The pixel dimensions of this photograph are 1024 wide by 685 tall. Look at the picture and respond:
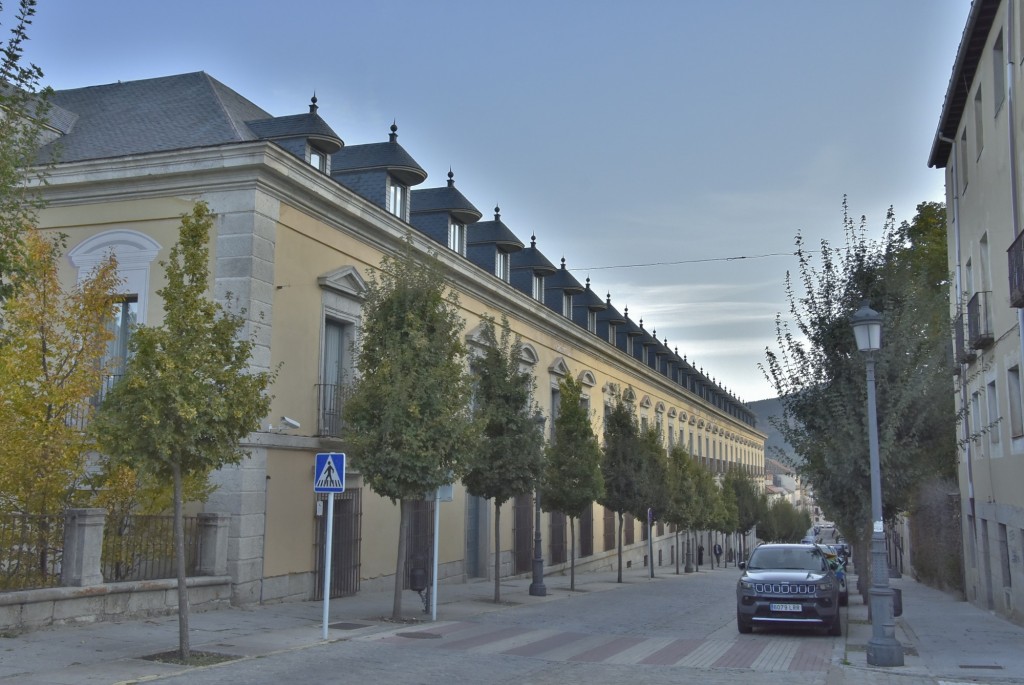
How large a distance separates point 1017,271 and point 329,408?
12996 millimetres

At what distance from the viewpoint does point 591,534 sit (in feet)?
129

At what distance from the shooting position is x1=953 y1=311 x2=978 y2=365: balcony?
20.4 metres

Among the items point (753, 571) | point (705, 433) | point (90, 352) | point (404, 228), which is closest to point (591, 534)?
point (404, 228)

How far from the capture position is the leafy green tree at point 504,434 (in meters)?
20.4

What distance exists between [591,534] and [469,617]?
73.8 ft

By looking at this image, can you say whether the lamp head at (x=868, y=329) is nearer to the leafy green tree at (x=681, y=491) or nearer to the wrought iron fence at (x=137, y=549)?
the wrought iron fence at (x=137, y=549)

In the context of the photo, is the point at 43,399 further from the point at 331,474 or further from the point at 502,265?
the point at 502,265

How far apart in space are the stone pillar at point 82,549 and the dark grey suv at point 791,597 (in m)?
10.0

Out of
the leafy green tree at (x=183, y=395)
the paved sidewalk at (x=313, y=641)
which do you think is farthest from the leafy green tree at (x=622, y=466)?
the leafy green tree at (x=183, y=395)

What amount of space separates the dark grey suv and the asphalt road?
0.31 m

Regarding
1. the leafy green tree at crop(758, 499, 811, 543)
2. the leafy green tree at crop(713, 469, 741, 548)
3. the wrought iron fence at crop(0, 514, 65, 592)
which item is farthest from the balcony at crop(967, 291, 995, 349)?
the leafy green tree at crop(758, 499, 811, 543)

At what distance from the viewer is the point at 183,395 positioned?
11.1 m

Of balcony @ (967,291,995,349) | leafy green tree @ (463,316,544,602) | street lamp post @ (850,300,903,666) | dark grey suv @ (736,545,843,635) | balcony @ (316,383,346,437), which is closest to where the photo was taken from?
street lamp post @ (850,300,903,666)

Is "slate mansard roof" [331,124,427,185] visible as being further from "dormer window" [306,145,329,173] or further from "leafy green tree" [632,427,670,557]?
"leafy green tree" [632,427,670,557]
